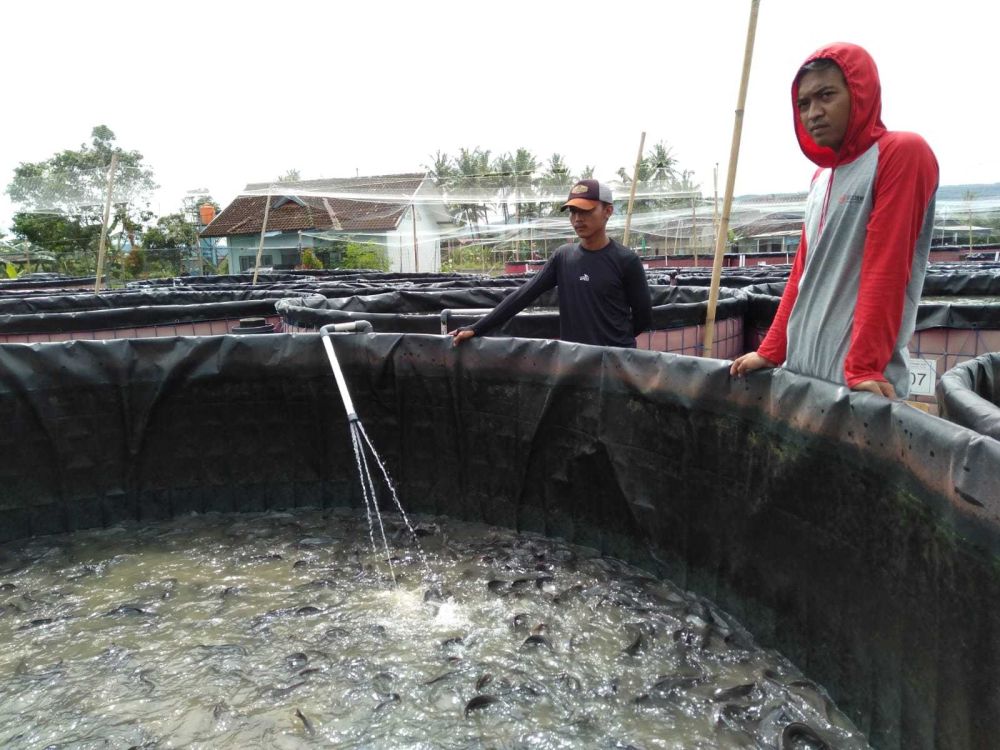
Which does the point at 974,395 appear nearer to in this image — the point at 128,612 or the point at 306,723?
the point at 306,723

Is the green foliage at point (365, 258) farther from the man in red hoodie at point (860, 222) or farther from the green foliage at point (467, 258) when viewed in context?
the man in red hoodie at point (860, 222)

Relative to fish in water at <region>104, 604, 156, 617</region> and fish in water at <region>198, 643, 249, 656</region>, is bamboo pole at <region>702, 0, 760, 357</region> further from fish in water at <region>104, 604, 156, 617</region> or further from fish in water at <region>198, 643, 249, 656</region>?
fish in water at <region>104, 604, 156, 617</region>

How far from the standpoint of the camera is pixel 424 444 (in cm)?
415

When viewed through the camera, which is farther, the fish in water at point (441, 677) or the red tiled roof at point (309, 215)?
the red tiled roof at point (309, 215)

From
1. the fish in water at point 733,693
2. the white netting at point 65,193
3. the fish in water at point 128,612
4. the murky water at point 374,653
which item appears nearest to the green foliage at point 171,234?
the white netting at point 65,193

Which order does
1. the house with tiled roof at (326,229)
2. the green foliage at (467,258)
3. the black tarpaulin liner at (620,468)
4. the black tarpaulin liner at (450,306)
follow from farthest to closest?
the green foliage at (467,258), the house with tiled roof at (326,229), the black tarpaulin liner at (450,306), the black tarpaulin liner at (620,468)

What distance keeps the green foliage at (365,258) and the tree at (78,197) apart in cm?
829

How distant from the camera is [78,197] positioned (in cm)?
1947

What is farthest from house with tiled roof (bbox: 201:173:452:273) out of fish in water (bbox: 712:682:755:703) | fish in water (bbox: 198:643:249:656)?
fish in water (bbox: 712:682:755:703)

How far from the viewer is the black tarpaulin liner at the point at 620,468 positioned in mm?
1821

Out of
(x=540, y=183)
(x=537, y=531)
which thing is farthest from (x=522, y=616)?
(x=540, y=183)

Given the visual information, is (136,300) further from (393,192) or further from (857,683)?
(393,192)

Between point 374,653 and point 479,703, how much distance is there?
56 cm

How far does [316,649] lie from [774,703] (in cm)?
180
